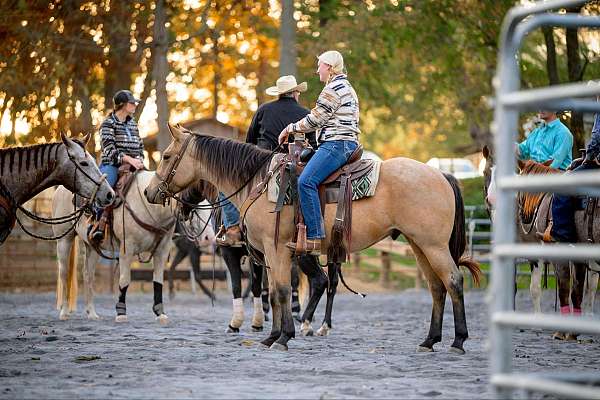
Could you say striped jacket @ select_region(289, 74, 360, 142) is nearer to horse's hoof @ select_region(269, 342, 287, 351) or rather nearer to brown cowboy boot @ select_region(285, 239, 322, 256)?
brown cowboy boot @ select_region(285, 239, 322, 256)

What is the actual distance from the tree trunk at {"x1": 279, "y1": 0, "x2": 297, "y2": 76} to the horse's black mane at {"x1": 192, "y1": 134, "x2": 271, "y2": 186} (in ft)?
43.7

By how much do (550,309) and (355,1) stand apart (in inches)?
551

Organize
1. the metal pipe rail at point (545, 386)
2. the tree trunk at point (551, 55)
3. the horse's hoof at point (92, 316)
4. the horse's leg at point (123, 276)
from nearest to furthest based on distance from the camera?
the metal pipe rail at point (545, 386) < the horse's leg at point (123, 276) < the horse's hoof at point (92, 316) < the tree trunk at point (551, 55)

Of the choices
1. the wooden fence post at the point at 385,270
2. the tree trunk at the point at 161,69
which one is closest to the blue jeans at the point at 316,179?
the tree trunk at the point at 161,69

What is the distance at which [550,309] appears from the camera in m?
17.6

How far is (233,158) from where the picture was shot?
10945mm

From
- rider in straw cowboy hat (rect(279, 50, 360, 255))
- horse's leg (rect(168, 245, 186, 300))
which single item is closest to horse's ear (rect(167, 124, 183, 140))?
rider in straw cowboy hat (rect(279, 50, 360, 255))

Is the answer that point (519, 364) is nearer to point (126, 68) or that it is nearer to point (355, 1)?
point (126, 68)

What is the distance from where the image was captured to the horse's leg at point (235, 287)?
12.4 m

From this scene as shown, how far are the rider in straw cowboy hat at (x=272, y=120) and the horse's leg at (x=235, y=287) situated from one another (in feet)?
1.43

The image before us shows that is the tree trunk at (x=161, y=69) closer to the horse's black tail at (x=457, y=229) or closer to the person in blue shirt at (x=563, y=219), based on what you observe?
the person in blue shirt at (x=563, y=219)

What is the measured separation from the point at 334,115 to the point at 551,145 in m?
3.73

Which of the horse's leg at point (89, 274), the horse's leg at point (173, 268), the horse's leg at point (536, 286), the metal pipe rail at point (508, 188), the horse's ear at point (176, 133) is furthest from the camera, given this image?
the horse's leg at point (173, 268)

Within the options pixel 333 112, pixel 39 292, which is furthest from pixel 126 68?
pixel 333 112
